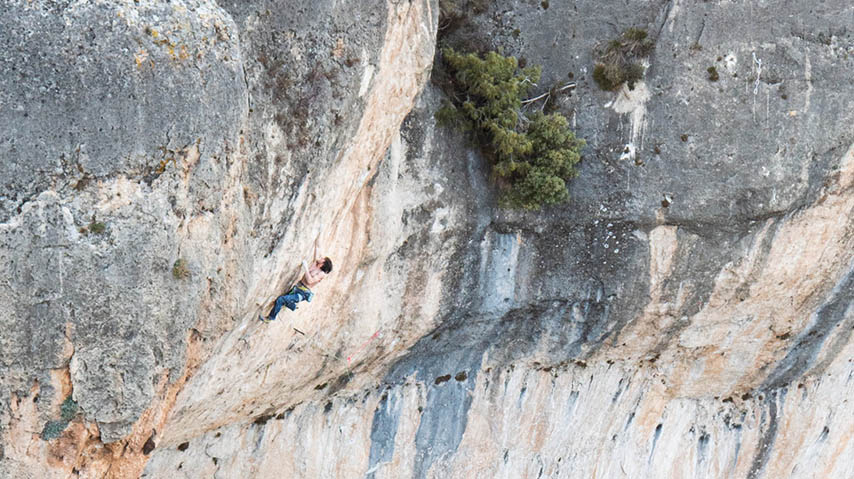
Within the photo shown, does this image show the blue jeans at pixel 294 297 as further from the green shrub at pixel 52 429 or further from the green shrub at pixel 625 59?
the green shrub at pixel 625 59

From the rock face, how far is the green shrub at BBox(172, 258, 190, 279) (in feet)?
0.11

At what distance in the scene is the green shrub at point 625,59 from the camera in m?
11.9

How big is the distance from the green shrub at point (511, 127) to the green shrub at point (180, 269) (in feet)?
16.3

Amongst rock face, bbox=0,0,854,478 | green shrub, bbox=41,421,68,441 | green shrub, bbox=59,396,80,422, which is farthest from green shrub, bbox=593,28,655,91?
green shrub, bbox=41,421,68,441

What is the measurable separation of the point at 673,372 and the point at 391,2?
33.6 feet

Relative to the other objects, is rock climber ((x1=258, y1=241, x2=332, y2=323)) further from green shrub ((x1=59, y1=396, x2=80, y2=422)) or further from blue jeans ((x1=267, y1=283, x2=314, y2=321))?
green shrub ((x1=59, y1=396, x2=80, y2=422))

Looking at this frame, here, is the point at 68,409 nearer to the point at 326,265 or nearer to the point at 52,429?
the point at 52,429

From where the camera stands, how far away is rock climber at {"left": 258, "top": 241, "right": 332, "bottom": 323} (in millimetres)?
10000

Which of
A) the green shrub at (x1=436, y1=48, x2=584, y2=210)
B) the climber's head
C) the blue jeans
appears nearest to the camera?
the blue jeans

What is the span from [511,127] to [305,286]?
4.20 metres

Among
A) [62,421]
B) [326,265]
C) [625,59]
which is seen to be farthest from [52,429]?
[625,59]

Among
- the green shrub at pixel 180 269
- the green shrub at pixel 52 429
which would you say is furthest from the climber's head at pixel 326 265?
the green shrub at pixel 52 429

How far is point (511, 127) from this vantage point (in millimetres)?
11719

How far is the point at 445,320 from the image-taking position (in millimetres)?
13367
